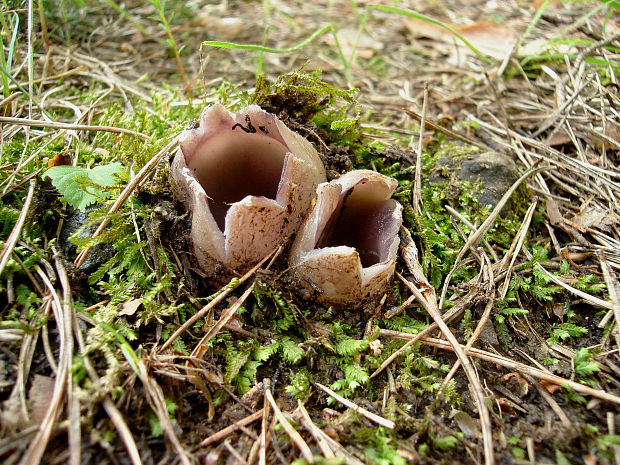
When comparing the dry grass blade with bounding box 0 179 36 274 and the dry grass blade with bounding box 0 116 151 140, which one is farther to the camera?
the dry grass blade with bounding box 0 116 151 140

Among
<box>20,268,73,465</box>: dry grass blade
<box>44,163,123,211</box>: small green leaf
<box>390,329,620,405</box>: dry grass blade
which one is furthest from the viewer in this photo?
<box>44,163,123,211</box>: small green leaf

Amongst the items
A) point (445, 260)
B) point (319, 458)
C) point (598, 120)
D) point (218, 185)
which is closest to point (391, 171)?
point (445, 260)

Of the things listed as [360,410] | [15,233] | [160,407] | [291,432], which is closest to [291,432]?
[291,432]

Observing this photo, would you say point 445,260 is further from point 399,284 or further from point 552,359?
point 552,359

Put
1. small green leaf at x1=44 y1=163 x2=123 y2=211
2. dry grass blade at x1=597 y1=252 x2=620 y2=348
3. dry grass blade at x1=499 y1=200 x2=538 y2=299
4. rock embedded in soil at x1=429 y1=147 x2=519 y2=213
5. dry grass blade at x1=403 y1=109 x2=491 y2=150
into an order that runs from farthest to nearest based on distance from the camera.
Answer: dry grass blade at x1=403 y1=109 x2=491 y2=150 < rock embedded in soil at x1=429 y1=147 x2=519 y2=213 < dry grass blade at x1=499 y1=200 x2=538 y2=299 < small green leaf at x1=44 y1=163 x2=123 y2=211 < dry grass blade at x1=597 y1=252 x2=620 y2=348

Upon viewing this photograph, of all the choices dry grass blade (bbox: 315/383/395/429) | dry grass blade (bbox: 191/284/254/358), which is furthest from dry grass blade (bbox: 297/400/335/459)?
dry grass blade (bbox: 191/284/254/358)

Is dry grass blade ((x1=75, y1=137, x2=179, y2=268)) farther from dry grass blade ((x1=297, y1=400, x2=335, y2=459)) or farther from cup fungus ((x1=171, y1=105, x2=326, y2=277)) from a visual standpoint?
dry grass blade ((x1=297, y1=400, x2=335, y2=459))
